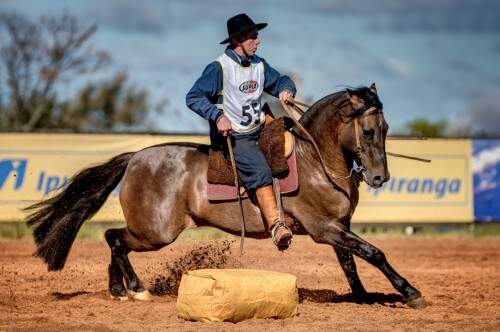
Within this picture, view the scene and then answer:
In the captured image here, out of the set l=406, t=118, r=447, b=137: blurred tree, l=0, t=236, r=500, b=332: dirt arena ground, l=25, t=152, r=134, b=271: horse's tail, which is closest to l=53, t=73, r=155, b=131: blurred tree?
l=406, t=118, r=447, b=137: blurred tree

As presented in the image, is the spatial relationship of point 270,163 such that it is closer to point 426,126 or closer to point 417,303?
point 417,303

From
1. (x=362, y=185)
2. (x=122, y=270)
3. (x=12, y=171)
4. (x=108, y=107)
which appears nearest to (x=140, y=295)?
(x=122, y=270)

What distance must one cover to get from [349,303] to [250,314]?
1.78 meters

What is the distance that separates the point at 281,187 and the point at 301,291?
191cm

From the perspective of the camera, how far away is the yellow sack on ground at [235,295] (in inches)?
284

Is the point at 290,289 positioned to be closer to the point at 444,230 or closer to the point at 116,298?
the point at 116,298

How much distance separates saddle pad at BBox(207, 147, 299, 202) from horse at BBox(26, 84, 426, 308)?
86 mm

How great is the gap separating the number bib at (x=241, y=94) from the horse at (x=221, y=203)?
22.1 inches

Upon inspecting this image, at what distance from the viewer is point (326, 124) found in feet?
28.2

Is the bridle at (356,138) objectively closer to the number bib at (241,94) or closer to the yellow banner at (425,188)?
the number bib at (241,94)

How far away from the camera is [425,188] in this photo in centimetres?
1725

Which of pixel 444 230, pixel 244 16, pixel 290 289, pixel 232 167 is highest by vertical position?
pixel 244 16

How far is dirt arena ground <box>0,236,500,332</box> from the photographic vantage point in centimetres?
730

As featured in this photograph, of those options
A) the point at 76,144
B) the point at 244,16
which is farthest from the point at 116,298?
the point at 76,144
